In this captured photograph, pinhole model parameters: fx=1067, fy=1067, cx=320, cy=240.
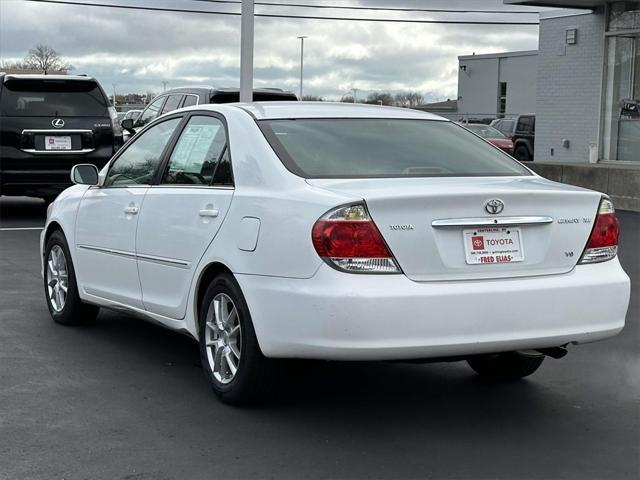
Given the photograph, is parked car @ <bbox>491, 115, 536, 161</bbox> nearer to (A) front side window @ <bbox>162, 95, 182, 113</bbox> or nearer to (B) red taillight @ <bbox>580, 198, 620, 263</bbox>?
(A) front side window @ <bbox>162, 95, 182, 113</bbox>

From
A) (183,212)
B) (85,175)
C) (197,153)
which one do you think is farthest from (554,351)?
(85,175)

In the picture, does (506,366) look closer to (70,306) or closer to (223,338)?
(223,338)

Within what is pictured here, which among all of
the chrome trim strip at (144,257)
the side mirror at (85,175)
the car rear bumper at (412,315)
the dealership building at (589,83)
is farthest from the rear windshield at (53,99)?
the car rear bumper at (412,315)

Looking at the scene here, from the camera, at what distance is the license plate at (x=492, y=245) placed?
16.0 ft

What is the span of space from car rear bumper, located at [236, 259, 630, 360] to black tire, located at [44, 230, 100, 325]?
263 centimetres

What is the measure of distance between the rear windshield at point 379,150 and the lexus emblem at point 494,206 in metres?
0.54

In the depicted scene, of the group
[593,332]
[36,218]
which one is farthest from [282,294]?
[36,218]

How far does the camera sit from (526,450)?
15.8ft

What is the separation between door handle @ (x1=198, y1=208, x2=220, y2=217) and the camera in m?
5.54

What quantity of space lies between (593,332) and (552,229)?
0.53m

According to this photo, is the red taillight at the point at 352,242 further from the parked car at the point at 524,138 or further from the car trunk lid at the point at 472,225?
the parked car at the point at 524,138

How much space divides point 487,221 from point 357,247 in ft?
2.10

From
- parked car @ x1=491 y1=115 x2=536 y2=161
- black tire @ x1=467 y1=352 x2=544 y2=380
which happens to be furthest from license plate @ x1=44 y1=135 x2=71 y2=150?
parked car @ x1=491 y1=115 x2=536 y2=161

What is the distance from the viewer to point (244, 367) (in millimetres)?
5227
